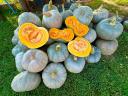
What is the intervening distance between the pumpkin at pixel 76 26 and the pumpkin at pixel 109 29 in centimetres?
22

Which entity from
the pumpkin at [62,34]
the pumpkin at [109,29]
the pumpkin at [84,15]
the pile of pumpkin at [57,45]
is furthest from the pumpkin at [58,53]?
the pumpkin at [109,29]

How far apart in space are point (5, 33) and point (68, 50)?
1.61 m

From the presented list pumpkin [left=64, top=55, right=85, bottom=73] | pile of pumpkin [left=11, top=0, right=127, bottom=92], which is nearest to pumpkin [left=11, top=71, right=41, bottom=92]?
pile of pumpkin [left=11, top=0, right=127, bottom=92]

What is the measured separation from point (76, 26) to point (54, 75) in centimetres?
76

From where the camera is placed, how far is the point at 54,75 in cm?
351

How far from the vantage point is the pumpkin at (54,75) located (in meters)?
3.53

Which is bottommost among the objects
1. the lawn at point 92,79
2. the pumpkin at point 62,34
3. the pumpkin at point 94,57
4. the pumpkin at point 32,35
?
the lawn at point 92,79

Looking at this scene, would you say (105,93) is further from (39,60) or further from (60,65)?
(39,60)

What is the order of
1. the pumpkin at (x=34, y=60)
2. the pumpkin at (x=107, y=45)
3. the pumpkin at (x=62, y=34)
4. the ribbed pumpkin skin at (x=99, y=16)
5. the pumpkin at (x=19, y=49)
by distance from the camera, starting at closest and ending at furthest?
the pumpkin at (x=34, y=60), the pumpkin at (x=62, y=34), the pumpkin at (x=19, y=49), the pumpkin at (x=107, y=45), the ribbed pumpkin skin at (x=99, y=16)

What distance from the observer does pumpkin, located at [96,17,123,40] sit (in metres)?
3.81

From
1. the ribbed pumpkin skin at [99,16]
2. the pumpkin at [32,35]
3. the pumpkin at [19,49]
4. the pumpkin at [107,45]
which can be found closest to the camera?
the pumpkin at [32,35]

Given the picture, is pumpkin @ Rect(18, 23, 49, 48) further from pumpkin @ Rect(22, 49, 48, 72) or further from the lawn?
the lawn

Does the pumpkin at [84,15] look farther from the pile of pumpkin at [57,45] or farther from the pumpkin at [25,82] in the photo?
the pumpkin at [25,82]

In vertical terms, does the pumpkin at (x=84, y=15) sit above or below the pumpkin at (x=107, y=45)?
above
